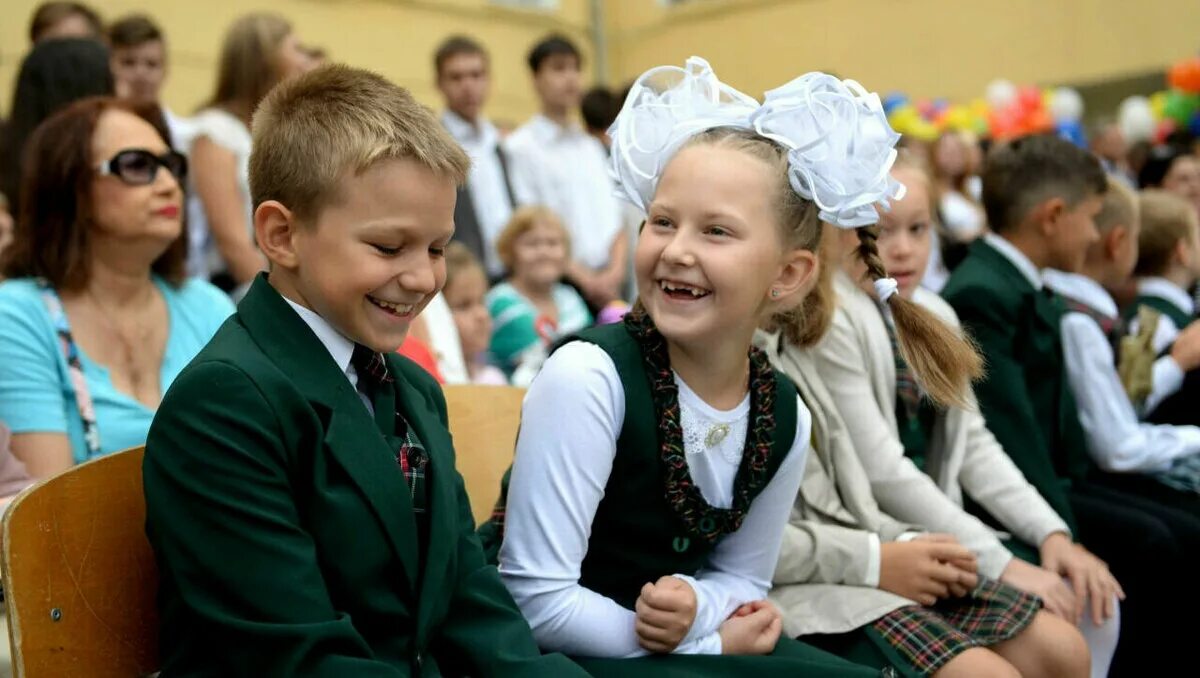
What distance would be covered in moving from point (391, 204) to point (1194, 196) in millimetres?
5386

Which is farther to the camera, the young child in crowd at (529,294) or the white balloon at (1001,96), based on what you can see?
the white balloon at (1001,96)

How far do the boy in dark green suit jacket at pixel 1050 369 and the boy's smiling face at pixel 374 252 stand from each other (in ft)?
5.79

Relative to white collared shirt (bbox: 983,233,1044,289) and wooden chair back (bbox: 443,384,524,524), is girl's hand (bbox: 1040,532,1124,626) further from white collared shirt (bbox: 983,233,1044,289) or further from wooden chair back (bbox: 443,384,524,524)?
wooden chair back (bbox: 443,384,524,524)

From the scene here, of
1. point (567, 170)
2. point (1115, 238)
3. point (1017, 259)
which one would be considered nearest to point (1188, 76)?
point (567, 170)

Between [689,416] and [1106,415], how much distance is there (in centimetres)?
185

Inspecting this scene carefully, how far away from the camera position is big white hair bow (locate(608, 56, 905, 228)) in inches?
77.2

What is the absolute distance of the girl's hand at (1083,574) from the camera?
8.82 feet

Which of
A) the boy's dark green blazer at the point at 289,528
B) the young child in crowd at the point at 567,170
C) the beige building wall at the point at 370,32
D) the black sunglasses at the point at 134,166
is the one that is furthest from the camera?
the beige building wall at the point at 370,32

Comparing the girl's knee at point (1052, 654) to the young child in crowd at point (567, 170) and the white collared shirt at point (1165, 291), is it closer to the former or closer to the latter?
the white collared shirt at point (1165, 291)

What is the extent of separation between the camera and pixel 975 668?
6.85ft

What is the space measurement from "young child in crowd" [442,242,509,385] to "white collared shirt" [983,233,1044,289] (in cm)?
174

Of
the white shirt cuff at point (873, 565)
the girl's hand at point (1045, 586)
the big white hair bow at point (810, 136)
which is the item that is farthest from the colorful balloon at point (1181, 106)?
the big white hair bow at point (810, 136)

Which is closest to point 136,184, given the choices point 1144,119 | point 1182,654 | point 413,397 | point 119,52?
point 413,397

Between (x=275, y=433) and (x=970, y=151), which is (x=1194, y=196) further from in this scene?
(x=275, y=433)
